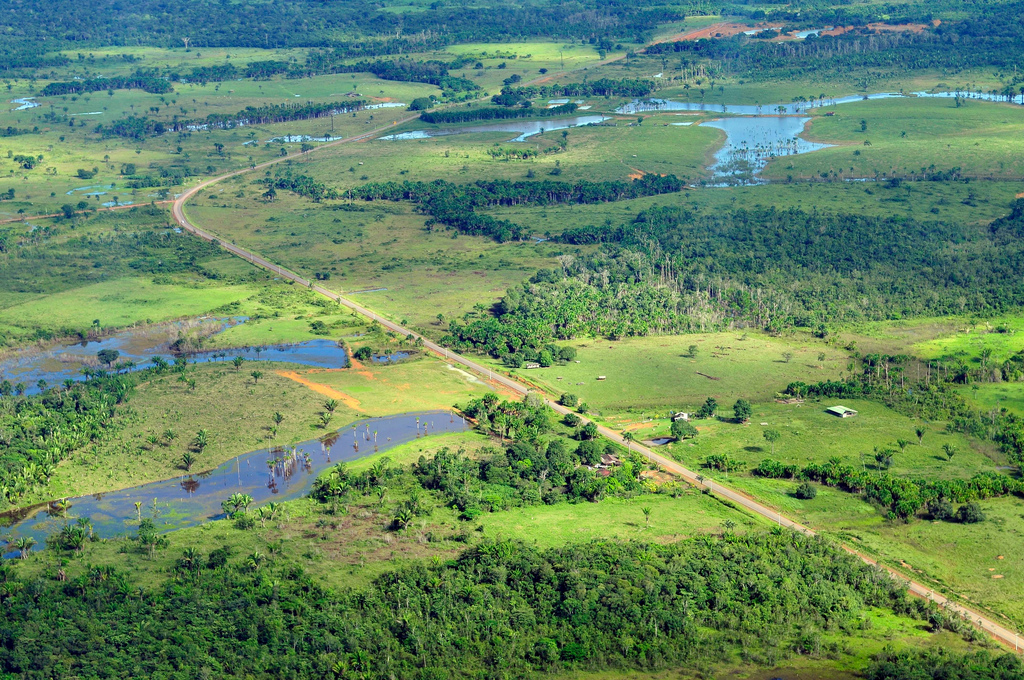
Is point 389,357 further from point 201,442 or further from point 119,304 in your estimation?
point 119,304

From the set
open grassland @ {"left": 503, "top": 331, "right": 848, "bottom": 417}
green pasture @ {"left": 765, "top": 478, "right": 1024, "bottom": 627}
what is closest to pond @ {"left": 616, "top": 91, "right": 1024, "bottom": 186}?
open grassland @ {"left": 503, "top": 331, "right": 848, "bottom": 417}

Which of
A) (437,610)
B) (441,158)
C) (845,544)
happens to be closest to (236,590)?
(437,610)

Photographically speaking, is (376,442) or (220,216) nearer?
(376,442)

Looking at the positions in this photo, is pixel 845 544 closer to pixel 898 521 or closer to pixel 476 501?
pixel 898 521

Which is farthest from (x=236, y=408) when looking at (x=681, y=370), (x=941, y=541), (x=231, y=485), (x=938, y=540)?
(x=941, y=541)

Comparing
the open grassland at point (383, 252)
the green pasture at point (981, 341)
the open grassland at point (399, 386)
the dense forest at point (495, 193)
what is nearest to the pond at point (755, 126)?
the dense forest at point (495, 193)

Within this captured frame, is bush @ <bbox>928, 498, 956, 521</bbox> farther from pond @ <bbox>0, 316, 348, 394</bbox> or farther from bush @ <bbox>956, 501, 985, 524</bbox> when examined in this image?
pond @ <bbox>0, 316, 348, 394</bbox>
